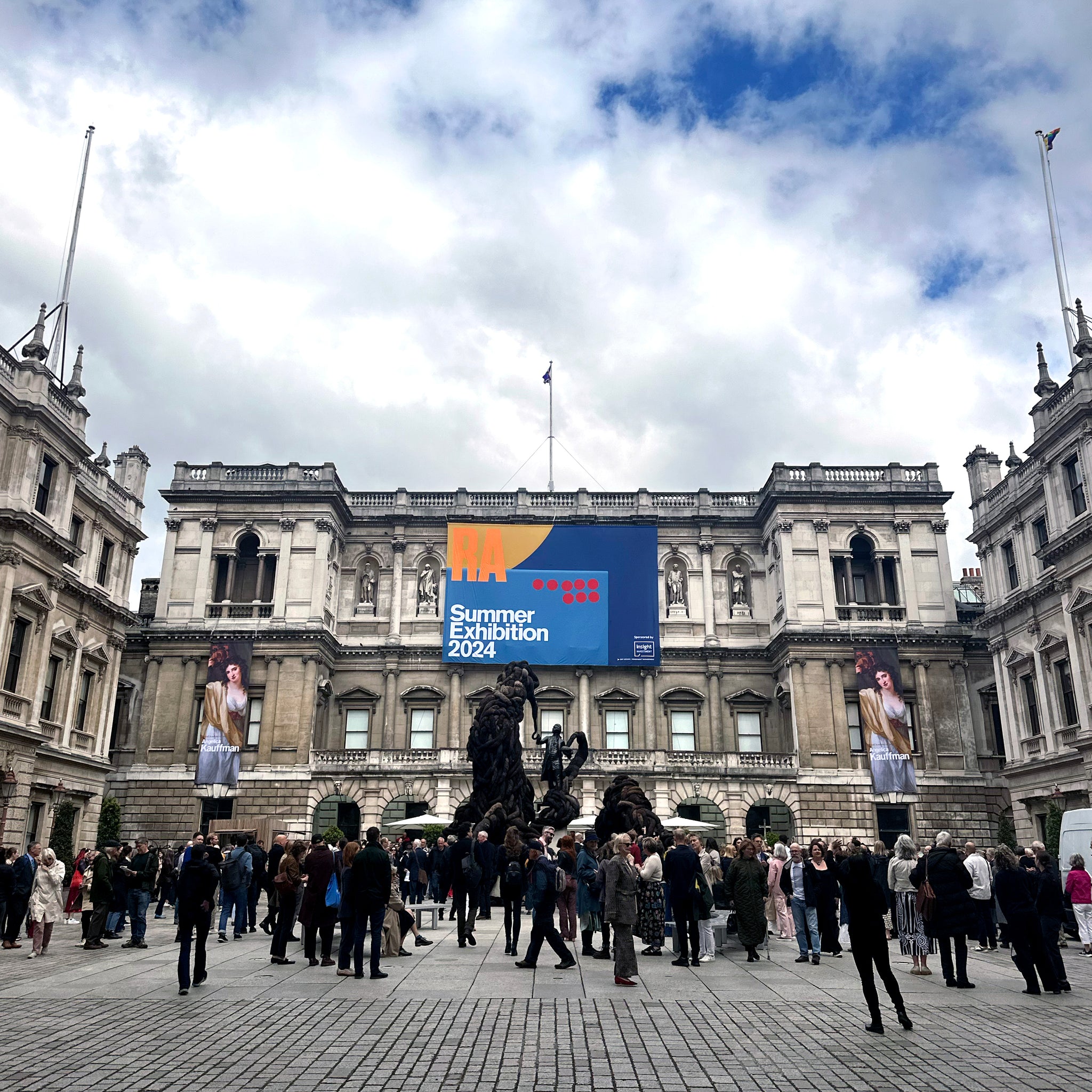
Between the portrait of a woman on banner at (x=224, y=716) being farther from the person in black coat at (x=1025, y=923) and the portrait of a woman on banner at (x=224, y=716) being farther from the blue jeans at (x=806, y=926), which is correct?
the person in black coat at (x=1025, y=923)

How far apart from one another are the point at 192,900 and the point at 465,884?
677 centimetres

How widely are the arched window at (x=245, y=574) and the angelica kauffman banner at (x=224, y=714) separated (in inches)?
120

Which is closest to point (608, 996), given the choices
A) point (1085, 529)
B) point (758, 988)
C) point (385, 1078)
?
point (758, 988)

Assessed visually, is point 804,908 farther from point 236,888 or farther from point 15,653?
point 15,653

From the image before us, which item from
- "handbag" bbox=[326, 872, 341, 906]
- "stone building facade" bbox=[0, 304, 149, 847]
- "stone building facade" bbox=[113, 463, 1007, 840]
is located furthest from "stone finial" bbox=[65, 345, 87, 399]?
"handbag" bbox=[326, 872, 341, 906]

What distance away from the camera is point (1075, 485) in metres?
33.0

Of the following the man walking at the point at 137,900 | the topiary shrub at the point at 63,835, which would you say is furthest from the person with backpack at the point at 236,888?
the topiary shrub at the point at 63,835

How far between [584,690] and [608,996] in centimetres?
3424

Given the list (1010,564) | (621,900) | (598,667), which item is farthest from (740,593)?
(621,900)

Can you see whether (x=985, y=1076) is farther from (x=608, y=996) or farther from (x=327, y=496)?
(x=327, y=496)

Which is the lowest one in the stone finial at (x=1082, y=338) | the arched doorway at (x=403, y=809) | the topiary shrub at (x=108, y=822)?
the topiary shrub at (x=108, y=822)

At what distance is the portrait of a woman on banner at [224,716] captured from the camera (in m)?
41.6

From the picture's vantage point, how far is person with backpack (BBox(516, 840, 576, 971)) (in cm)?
1304

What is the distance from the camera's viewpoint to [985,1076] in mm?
7996
